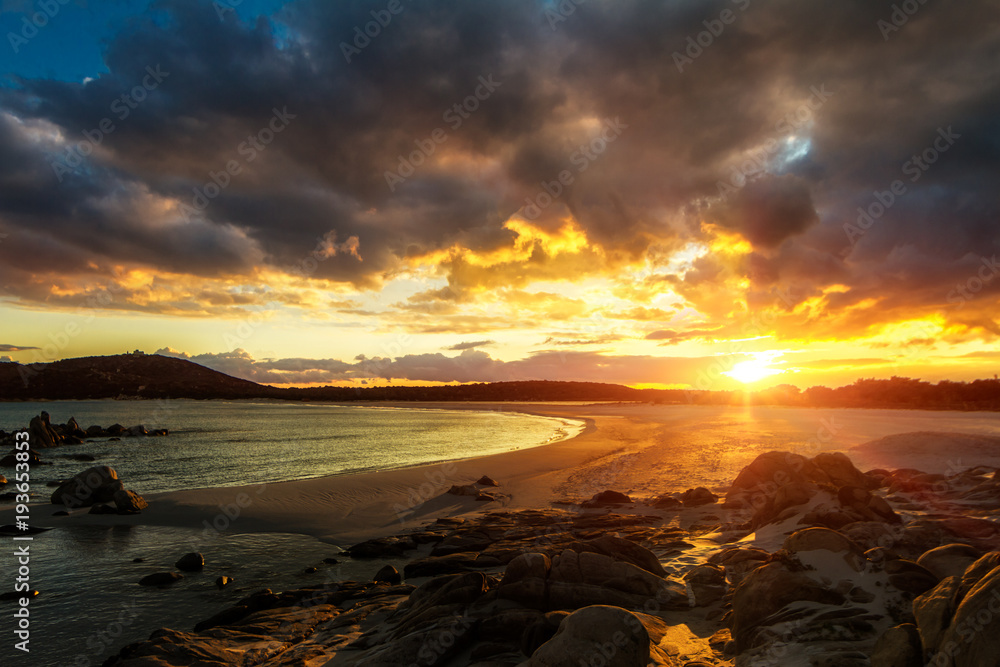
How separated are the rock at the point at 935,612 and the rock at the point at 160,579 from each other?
12136mm

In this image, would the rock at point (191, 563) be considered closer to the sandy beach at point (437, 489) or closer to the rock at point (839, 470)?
the sandy beach at point (437, 489)

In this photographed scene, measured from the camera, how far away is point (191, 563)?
35.0 feet

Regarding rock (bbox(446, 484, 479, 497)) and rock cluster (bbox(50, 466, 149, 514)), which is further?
rock (bbox(446, 484, 479, 497))

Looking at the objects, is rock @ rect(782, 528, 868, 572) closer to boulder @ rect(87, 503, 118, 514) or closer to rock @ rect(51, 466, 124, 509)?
boulder @ rect(87, 503, 118, 514)

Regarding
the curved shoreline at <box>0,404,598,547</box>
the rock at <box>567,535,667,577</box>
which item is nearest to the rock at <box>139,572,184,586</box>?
the curved shoreline at <box>0,404,598,547</box>

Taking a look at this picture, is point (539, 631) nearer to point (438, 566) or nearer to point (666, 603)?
point (666, 603)

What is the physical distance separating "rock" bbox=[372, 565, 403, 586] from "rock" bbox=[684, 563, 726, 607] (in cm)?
546

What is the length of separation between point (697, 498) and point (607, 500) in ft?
9.15

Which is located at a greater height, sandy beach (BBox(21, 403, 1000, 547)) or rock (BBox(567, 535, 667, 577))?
rock (BBox(567, 535, 667, 577))

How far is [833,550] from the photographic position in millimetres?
6836

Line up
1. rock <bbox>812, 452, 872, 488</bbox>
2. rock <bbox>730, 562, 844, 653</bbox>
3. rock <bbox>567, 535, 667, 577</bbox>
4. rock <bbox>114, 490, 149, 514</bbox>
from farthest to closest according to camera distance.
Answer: rock <bbox>114, 490, 149, 514</bbox> → rock <bbox>812, 452, 872, 488</bbox> → rock <bbox>567, 535, 667, 577</bbox> → rock <bbox>730, 562, 844, 653</bbox>

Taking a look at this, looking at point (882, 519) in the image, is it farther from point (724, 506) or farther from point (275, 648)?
point (275, 648)

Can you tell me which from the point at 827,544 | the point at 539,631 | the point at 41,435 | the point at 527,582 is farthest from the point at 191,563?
the point at 41,435

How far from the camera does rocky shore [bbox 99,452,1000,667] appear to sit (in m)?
4.92
